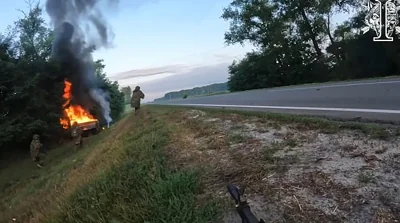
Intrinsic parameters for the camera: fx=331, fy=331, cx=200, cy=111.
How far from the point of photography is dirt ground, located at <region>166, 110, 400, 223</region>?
2.86 meters

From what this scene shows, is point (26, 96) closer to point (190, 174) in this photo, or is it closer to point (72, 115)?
point (72, 115)

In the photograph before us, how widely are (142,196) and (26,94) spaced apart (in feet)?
89.0

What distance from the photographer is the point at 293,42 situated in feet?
108

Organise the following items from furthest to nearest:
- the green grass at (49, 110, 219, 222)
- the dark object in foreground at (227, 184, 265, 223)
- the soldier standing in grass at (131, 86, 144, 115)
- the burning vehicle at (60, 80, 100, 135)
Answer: the burning vehicle at (60, 80, 100, 135)
the soldier standing in grass at (131, 86, 144, 115)
the green grass at (49, 110, 219, 222)
the dark object in foreground at (227, 184, 265, 223)

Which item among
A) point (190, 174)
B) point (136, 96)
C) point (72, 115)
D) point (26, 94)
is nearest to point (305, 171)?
point (190, 174)

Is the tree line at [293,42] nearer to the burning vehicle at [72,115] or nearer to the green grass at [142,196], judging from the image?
the burning vehicle at [72,115]

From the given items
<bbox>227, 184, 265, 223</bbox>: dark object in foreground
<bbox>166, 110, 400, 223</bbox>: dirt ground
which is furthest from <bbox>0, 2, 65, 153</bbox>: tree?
<bbox>227, 184, 265, 223</bbox>: dark object in foreground

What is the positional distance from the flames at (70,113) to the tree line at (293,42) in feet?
51.6

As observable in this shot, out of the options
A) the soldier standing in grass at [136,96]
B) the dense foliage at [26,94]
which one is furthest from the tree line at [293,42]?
the dense foliage at [26,94]

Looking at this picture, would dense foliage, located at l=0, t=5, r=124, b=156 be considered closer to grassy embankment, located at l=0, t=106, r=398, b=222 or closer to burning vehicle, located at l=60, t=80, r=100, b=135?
burning vehicle, located at l=60, t=80, r=100, b=135

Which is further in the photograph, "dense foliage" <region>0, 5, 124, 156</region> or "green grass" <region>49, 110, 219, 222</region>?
"dense foliage" <region>0, 5, 124, 156</region>

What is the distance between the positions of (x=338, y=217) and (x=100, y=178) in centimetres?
371

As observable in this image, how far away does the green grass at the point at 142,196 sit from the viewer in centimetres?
347

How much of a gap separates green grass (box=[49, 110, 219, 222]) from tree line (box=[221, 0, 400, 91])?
66.3 feet
